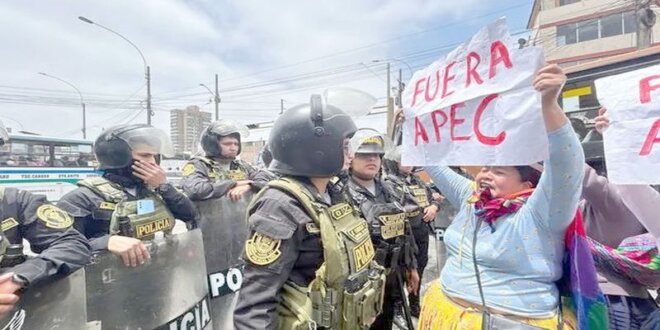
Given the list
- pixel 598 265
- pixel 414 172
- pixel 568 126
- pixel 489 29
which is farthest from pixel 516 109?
pixel 414 172

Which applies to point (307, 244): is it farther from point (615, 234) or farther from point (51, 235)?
point (615, 234)

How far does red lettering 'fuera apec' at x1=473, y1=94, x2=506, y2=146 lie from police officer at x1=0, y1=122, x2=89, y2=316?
6.37 feet

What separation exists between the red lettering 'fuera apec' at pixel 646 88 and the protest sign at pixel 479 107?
61 centimetres

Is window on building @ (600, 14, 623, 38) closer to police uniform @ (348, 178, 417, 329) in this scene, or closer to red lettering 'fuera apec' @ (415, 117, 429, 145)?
police uniform @ (348, 178, 417, 329)

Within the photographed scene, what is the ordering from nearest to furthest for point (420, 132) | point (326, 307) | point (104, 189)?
point (326, 307), point (420, 132), point (104, 189)

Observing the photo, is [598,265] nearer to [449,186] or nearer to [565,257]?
[565,257]

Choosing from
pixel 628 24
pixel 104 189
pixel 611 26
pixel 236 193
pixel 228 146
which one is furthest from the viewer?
pixel 611 26

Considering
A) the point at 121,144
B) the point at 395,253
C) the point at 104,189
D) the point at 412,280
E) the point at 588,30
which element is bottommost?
the point at 412,280

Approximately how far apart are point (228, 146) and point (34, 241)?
8.12 ft

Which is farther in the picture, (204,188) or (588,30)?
(588,30)

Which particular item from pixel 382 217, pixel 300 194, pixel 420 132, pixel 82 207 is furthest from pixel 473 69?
pixel 82 207

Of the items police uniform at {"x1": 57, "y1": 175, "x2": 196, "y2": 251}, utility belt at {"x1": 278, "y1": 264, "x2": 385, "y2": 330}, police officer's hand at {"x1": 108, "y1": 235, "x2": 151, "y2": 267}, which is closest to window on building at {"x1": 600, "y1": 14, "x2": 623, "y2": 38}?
police uniform at {"x1": 57, "y1": 175, "x2": 196, "y2": 251}

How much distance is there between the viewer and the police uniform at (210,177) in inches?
132

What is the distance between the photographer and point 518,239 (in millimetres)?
1711
